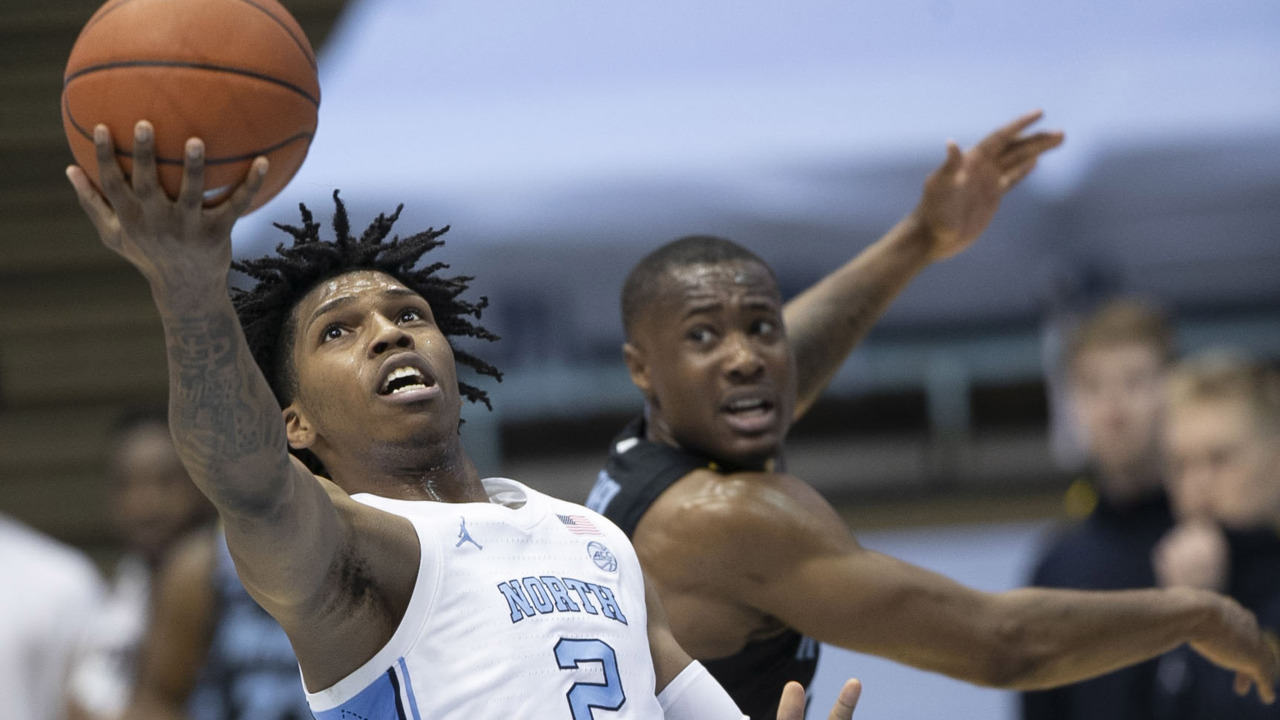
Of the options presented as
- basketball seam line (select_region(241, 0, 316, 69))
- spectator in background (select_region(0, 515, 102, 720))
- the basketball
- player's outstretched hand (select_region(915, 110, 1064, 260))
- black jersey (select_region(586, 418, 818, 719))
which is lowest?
spectator in background (select_region(0, 515, 102, 720))

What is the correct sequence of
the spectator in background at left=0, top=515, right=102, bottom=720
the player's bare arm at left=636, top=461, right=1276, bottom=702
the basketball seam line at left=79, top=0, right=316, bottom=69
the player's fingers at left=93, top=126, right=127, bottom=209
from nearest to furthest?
1. the player's fingers at left=93, top=126, right=127, bottom=209
2. the basketball seam line at left=79, top=0, right=316, bottom=69
3. the player's bare arm at left=636, top=461, right=1276, bottom=702
4. the spectator in background at left=0, top=515, right=102, bottom=720

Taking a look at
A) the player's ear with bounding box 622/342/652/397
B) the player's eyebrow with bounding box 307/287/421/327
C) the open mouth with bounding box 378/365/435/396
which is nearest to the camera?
the open mouth with bounding box 378/365/435/396

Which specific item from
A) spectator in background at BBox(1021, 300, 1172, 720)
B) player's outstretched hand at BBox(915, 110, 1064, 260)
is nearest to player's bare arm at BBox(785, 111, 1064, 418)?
player's outstretched hand at BBox(915, 110, 1064, 260)

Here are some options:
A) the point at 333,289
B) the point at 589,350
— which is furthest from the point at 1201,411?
the point at 589,350

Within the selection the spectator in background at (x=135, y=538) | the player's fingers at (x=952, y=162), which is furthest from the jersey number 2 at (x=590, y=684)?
the spectator in background at (x=135, y=538)

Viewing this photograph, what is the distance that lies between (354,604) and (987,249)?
10249 mm

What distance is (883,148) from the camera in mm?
12062

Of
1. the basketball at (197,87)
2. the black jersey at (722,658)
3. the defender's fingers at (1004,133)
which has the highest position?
the defender's fingers at (1004,133)

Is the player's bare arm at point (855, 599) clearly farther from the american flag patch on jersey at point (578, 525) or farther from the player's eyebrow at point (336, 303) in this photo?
the player's eyebrow at point (336, 303)

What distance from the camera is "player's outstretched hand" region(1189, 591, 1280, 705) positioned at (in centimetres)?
359

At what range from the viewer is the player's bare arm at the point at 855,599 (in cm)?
331

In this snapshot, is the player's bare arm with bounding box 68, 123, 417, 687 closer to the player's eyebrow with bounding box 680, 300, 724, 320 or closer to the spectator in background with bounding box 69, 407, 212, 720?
the player's eyebrow with bounding box 680, 300, 724, 320

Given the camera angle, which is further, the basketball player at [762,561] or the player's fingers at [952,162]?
the player's fingers at [952,162]

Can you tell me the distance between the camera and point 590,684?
247 centimetres
